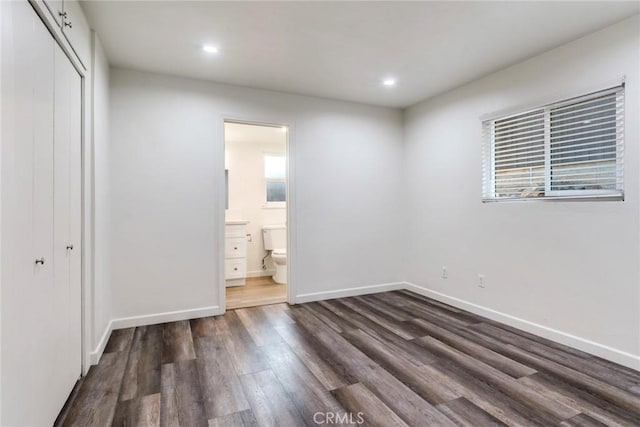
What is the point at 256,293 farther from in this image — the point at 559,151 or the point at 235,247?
the point at 559,151

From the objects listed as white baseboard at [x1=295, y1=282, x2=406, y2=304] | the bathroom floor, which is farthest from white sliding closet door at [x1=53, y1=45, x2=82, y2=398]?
white baseboard at [x1=295, y1=282, x2=406, y2=304]

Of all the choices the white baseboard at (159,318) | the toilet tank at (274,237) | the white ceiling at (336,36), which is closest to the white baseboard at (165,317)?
the white baseboard at (159,318)

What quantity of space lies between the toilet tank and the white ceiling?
8.15ft

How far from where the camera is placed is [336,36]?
2551mm

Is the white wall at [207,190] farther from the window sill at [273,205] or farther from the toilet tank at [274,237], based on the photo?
the window sill at [273,205]

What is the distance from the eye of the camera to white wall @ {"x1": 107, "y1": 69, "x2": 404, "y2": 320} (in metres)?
3.10

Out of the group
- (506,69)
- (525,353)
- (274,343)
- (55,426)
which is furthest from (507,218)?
(55,426)

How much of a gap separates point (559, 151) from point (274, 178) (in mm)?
3955

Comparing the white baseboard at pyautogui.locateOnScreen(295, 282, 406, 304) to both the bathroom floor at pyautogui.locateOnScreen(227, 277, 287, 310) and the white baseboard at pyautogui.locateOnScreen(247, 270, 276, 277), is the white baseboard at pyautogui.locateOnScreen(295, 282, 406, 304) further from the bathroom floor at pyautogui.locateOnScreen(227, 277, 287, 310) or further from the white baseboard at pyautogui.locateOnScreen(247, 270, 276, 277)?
the white baseboard at pyautogui.locateOnScreen(247, 270, 276, 277)

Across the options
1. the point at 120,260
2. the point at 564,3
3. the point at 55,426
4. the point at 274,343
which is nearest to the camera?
the point at 55,426

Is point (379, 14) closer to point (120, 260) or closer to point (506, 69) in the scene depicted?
point (506, 69)

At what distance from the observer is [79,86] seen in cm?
219

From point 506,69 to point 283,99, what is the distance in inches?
89.3

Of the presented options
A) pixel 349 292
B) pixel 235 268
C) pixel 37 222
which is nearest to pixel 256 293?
pixel 235 268
